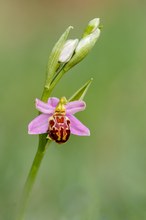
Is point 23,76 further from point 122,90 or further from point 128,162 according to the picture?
point 128,162

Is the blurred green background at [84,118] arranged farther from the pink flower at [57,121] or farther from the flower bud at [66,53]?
the flower bud at [66,53]

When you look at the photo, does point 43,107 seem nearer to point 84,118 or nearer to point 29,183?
point 29,183

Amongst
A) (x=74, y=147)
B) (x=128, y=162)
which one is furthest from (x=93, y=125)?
(x=128, y=162)

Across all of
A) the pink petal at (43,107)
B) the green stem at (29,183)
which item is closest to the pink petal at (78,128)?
the pink petal at (43,107)

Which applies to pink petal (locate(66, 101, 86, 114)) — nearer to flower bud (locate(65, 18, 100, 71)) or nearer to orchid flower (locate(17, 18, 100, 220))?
orchid flower (locate(17, 18, 100, 220))

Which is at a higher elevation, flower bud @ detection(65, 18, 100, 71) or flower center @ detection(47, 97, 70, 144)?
flower bud @ detection(65, 18, 100, 71)

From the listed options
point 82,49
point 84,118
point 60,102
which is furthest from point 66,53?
point 84,118

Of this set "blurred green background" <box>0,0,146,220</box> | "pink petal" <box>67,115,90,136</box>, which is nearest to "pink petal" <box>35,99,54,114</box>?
"pink petal" <box>67,115,90,136</box>
